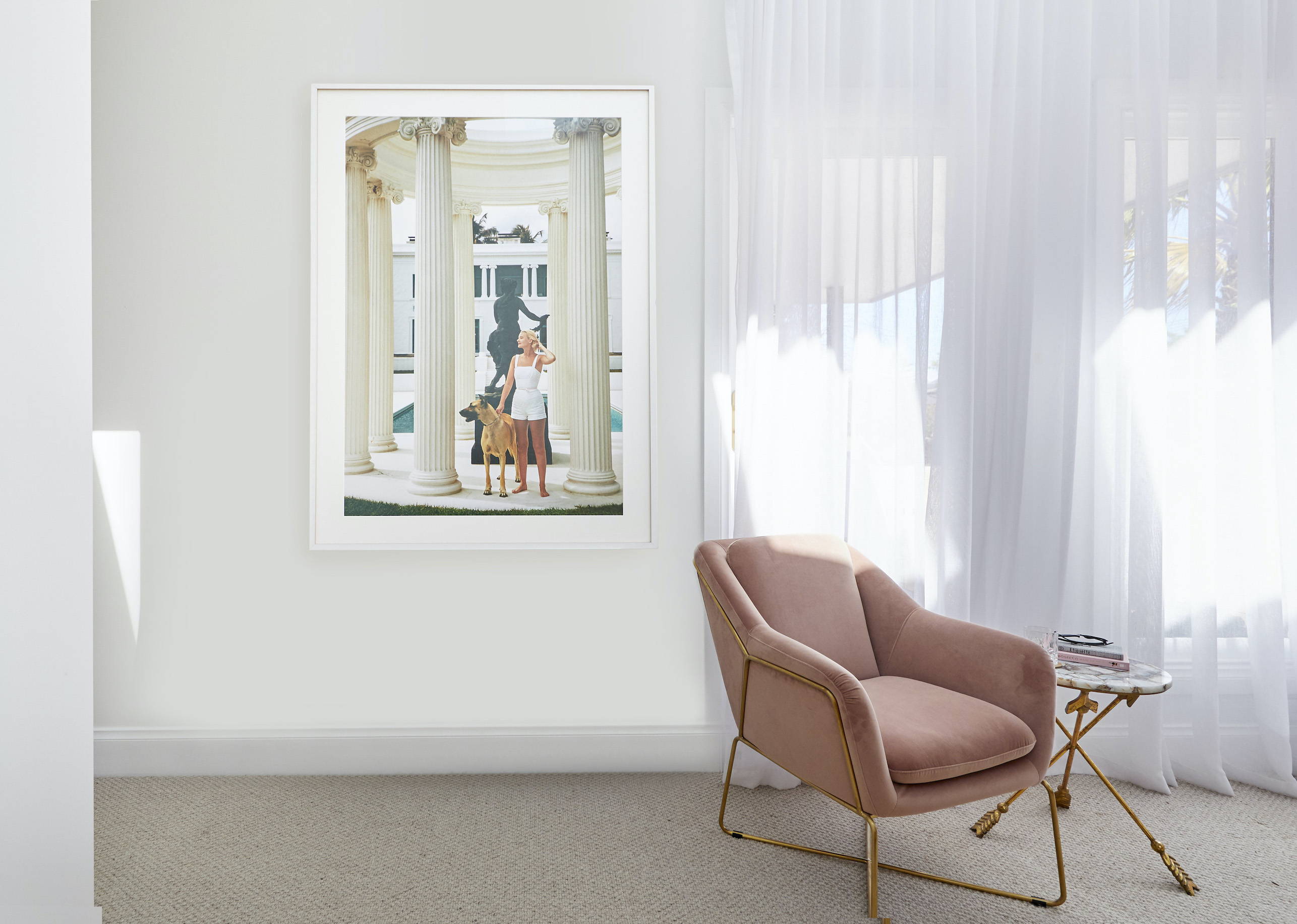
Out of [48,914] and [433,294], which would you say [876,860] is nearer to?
[48,914]

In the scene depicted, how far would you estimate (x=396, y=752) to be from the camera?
271 centimetres

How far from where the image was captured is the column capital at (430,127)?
8.84 feet

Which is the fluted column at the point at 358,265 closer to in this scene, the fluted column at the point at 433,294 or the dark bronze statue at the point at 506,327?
the fluted column at the point at 433,294

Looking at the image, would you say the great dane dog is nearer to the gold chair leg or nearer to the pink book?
the gold chair leg

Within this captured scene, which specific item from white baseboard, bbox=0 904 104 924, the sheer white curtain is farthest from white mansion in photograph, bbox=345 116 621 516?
white baseboard, bbox=0 904 104 924

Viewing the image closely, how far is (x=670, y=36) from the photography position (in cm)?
274

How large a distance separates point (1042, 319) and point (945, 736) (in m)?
1.61

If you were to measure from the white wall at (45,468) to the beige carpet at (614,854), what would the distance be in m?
1.04

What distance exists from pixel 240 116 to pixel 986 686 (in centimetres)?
314

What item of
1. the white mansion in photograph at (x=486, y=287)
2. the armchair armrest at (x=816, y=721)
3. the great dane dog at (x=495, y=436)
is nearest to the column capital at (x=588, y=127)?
the white mansion in photograph at (x=486, y=287)

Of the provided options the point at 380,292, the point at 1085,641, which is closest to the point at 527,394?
the point at 380,292

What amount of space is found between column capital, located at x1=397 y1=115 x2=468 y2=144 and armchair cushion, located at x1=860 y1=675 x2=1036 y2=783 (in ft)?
7.77

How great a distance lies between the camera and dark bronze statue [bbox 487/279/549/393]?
2.71 metres

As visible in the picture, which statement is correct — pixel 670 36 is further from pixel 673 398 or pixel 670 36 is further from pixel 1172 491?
pixel 1172 491
